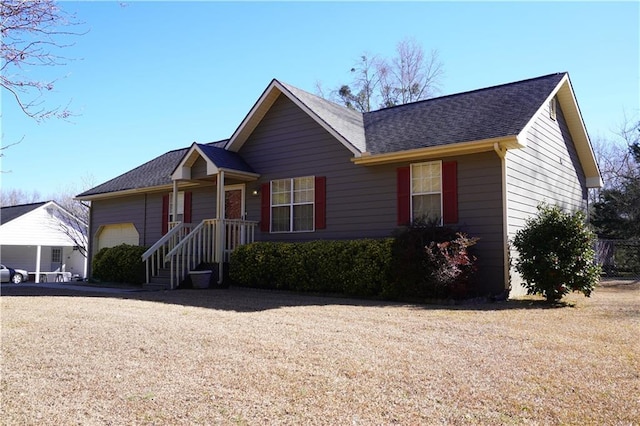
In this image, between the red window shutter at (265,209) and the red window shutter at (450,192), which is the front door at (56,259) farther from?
the red window shutter at (450,192)

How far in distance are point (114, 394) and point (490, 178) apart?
358 inches

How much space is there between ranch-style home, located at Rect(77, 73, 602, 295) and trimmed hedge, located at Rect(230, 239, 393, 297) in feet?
3.53

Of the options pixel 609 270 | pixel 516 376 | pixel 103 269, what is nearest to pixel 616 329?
pixel 516 376

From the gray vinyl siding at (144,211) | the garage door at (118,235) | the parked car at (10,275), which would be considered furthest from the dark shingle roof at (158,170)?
the parked car at (10,275)

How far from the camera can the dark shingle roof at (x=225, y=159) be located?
13.8m

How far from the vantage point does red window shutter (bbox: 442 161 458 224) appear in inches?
450

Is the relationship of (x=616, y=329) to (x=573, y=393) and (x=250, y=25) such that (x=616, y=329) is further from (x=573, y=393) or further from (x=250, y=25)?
(x=250, y=25)

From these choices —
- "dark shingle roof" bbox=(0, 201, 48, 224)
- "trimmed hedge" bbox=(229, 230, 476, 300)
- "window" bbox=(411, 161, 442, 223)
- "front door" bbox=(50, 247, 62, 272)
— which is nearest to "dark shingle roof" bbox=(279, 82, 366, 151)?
"window" bbox=(411, 161, 442, 223)

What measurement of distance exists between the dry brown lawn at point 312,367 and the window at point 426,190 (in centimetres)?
380

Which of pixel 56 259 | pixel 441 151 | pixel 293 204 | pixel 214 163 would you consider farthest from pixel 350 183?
pixel 56 259

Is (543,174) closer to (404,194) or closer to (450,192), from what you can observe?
(450,192)

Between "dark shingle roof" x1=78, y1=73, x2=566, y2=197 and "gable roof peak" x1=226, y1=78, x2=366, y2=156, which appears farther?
"gable roof peak" x1=226, y1=78, x2=366, y2=156

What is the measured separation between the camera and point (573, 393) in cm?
425

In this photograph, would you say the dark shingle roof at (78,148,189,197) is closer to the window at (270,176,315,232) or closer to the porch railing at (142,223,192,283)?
the porch railing at (142,223,192,283)
